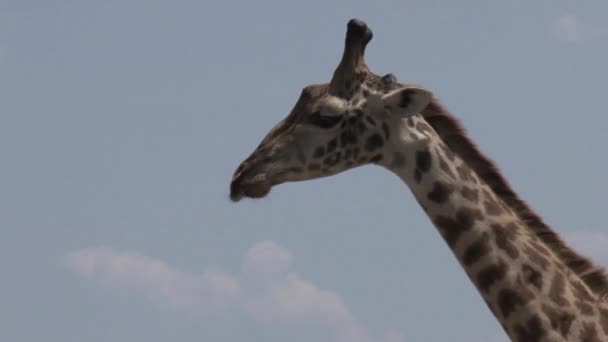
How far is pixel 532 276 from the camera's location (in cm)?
1312

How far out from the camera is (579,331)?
1291cm

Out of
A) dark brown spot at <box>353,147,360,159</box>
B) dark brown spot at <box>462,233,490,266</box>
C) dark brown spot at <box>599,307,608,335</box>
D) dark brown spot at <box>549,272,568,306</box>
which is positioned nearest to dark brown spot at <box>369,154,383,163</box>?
dark brown spot at <box>353,147,360,159</box>

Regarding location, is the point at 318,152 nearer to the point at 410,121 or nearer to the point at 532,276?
the point at 410,121

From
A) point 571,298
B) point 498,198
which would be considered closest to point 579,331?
point 571,298

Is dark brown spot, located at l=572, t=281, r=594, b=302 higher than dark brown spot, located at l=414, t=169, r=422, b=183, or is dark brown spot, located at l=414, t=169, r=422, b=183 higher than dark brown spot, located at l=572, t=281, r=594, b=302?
dark brown spot, located at l=414, t=169, r=422, b=183

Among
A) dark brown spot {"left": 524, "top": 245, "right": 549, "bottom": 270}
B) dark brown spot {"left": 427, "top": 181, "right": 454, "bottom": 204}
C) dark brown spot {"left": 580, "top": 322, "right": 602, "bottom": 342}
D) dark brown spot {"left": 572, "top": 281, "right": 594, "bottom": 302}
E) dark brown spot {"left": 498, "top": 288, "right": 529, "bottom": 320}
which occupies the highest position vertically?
dark brown spot {"left": 427, "top": 181, "right": 454, "bottom": 204}

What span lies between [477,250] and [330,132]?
1542mm

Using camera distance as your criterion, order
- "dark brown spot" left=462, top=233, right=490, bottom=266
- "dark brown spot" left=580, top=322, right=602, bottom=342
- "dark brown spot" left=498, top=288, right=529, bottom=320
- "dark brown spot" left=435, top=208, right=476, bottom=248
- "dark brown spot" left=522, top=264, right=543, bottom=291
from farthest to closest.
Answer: "dark brown spot" left=435, top=208, right=476, bottom=248, "dark brown spot" left=462, top=233, right=490, bottom=266, "dark brown spot" left=522, top=264, right=543, bottom=291, "dark brown spot" left=498, top=288, right=529, bottom=320, "dark brown spot" left=580, top=322, right=602, bottom=342

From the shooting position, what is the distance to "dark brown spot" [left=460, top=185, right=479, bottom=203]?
13422mm

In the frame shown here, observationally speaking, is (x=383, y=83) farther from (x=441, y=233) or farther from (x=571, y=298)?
(x=571, y=298)

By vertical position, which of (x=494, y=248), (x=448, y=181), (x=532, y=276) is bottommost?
(x=532, y=276)

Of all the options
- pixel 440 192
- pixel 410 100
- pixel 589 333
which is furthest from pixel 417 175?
pixel 589 333

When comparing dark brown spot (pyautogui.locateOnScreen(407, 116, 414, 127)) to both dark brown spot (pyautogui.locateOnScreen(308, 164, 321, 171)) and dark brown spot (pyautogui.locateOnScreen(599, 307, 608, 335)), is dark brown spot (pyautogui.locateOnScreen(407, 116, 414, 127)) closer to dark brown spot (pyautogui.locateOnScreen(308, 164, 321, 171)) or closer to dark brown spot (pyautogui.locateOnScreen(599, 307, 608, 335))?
dark brown spot (pyautogui.locateOnScreen(308, 164, 321, 171))

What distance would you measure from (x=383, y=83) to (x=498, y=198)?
1.32 metres
